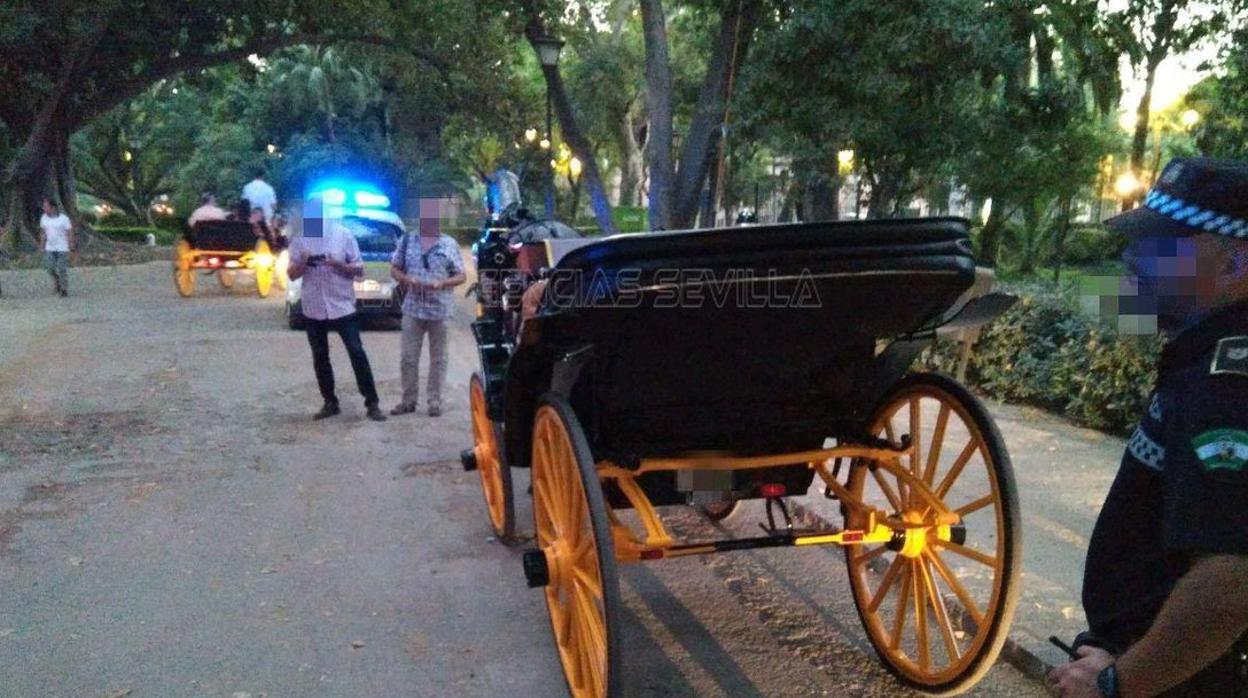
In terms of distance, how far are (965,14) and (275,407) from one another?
865 centimetres

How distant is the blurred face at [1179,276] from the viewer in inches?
60.5

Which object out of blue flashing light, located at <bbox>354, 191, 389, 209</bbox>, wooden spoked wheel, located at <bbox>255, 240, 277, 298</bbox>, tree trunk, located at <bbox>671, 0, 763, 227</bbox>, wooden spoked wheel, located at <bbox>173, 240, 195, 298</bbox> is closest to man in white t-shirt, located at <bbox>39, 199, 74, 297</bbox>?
wooden spoked wheel, located at <bbox>173, 240, 195, 298</bbox>

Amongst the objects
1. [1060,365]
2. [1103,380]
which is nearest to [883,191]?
[1060,365]

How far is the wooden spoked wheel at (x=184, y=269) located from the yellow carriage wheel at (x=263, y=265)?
114 centimetres

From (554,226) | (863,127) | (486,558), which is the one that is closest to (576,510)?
(486,558)

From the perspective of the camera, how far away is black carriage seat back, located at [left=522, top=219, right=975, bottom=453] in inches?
107

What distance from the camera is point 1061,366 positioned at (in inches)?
295

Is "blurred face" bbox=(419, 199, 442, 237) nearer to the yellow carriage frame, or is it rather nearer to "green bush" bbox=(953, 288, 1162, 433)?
the yellow carriage frame

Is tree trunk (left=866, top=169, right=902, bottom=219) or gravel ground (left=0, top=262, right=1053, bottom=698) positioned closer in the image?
gravel ground (left=0, top=262, right=1053, bottom=698)

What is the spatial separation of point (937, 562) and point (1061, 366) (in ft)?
15.6

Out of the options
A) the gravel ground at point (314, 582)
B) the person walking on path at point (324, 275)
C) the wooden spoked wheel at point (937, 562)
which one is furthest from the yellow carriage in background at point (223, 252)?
the wooden spoked wheel at point (937, 562)

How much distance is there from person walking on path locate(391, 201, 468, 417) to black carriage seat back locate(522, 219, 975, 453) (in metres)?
4.37

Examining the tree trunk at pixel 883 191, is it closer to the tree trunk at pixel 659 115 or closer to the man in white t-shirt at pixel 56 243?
the tree trunk at pixel 659 115

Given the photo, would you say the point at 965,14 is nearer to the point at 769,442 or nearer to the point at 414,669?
the point at 769,442
